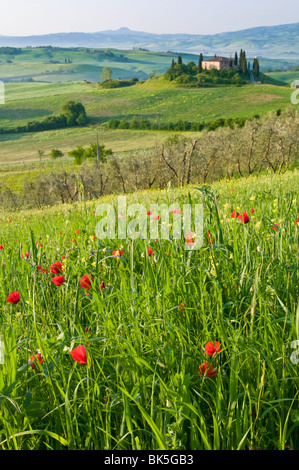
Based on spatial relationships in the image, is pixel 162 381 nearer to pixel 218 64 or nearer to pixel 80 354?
A: pixel 80 354

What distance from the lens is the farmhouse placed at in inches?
6516

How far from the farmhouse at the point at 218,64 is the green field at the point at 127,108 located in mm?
34903

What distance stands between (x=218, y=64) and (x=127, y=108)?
217 feet

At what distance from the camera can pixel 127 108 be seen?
122 metres

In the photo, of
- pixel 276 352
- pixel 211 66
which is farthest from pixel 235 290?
pixel 211 66

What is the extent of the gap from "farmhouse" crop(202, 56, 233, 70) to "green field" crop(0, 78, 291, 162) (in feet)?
115

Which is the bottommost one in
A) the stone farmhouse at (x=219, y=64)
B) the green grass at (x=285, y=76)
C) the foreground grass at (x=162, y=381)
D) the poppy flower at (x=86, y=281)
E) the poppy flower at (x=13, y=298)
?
the foreground grass at (x=162, y=381)

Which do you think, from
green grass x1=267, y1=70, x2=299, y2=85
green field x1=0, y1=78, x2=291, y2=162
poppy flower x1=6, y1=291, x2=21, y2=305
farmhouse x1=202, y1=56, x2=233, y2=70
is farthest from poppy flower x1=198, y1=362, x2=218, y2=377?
farmhouse x1=202, y1=56, x2=233, y2=70

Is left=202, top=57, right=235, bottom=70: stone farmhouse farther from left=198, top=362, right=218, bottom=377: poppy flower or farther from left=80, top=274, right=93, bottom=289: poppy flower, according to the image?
left=198, top=362, right=218, bottom=377: poppy flower

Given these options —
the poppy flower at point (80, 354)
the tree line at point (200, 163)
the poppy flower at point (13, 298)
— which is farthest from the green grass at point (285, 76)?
the poppy flower at point (80, 354)

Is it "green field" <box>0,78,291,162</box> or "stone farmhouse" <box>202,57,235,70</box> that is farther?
"stone farmhouse" <box>202,57,235,70</box>

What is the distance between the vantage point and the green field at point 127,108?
322 feet

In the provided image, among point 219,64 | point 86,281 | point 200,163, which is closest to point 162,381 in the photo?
point 86,281

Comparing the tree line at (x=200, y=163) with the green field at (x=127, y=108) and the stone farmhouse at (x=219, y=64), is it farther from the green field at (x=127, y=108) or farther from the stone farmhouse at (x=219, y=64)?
the stone farmhouse at (x=219, y=64)
